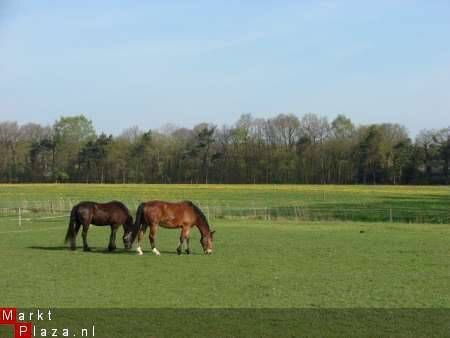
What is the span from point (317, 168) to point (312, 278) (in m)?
109

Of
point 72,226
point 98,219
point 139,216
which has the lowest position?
point 72,226

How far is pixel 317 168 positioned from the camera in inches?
4798

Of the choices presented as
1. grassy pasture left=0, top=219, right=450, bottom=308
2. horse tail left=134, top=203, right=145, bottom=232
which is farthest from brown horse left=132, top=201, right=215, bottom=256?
grassy pasture left=0, top=219, right=450, bottom=308

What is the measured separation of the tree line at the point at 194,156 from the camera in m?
116

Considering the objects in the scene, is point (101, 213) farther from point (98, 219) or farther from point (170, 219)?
point (170, 219)

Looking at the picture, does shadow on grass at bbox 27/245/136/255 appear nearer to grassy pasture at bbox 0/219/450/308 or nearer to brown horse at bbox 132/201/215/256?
grassy pasture at bbox 0/219/450/308

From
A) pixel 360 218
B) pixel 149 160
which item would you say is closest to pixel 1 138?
pixel 149 160

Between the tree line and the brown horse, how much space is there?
97.2 metres

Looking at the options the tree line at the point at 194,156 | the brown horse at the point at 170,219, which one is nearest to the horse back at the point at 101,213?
the brown horse at the point at 170,219

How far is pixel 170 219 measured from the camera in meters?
18.6

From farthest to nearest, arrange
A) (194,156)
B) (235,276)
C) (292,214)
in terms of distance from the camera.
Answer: (194,156), (292,214), (235,276)

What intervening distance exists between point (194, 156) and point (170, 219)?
108m

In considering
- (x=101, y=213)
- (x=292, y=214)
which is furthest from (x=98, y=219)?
(x=292, y=214)
